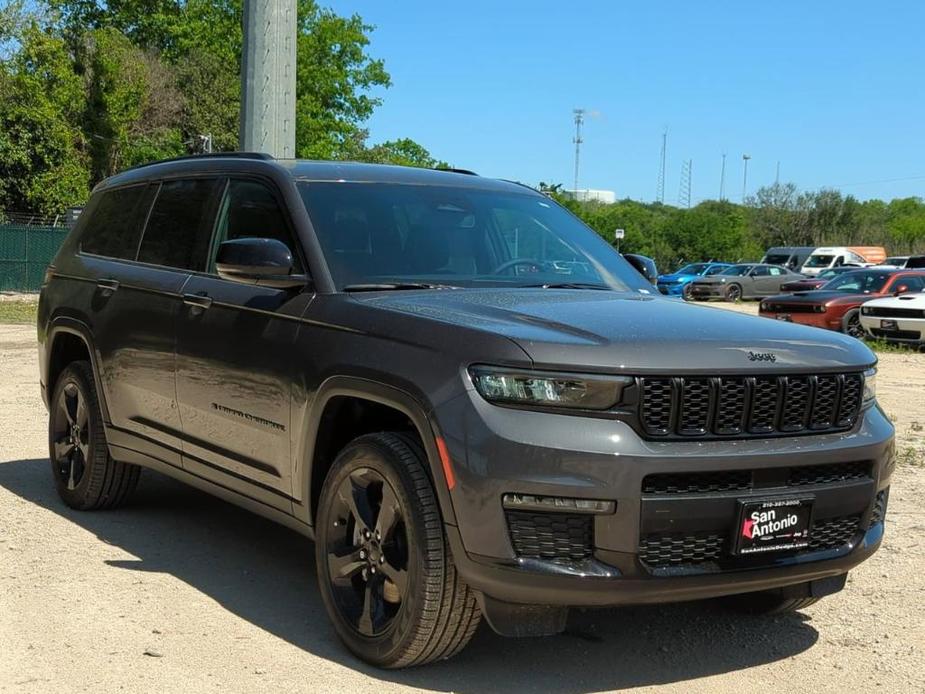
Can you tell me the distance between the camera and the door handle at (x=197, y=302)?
5438mm

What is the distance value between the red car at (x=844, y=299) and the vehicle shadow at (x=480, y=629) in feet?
59.9

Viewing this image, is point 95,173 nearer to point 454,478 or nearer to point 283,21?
point 283,21

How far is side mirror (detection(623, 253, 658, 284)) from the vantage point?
604 centimetres

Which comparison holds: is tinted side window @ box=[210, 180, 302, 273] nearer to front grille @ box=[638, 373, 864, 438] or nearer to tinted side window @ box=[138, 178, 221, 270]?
tinted side window @ box=[138, 178, 221, 270]

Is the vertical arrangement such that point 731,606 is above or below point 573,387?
below

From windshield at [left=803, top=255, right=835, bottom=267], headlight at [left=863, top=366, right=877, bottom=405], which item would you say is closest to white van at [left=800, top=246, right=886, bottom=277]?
windshield at [left=803, top=255, right=835, bottom=267]

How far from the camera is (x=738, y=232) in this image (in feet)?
285

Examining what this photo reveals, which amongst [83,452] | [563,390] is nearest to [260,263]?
[563,390]

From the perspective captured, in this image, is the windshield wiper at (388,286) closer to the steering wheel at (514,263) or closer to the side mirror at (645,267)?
the steering wheel at (514,263)

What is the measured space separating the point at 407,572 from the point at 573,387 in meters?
0.90

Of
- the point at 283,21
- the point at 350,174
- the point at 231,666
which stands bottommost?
the point at 231,666

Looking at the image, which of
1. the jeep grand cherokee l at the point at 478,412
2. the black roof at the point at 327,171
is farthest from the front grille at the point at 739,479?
the black roof at the point at 327,171

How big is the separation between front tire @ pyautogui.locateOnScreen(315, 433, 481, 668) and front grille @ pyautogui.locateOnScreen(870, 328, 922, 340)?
19.4 meters

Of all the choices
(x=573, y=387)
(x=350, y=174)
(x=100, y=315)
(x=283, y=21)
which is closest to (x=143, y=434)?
(x=100, y=315)
